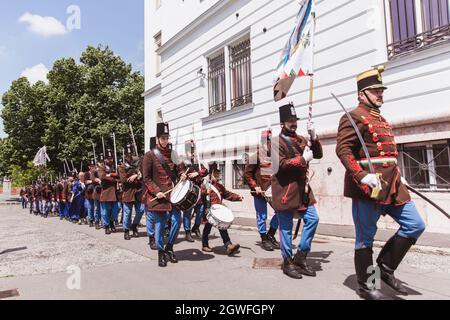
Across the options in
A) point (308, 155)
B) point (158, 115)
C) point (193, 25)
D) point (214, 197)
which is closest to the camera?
point (308, 155)

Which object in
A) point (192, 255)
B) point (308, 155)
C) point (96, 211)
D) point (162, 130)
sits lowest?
point (192, 255)

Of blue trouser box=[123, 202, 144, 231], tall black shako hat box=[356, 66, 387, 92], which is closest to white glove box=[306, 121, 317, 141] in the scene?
tall black shako hat box=[356, 66, 387, 92]

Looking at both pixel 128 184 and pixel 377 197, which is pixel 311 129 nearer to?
pixel 377 197

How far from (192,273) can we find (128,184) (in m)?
4.69

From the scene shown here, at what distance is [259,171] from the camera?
280 inches

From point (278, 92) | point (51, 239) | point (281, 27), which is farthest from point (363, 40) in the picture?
point (51, 239)

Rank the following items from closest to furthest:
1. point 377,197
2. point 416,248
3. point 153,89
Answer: point 377,197 → point 416,248 → point 153,89

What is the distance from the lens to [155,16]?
20344mm

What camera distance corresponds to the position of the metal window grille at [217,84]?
14898 mm

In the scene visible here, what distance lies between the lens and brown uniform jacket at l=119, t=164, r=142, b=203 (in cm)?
902

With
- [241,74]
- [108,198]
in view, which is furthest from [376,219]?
[241,74]

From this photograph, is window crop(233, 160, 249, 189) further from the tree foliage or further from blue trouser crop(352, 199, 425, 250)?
the tree foliage
